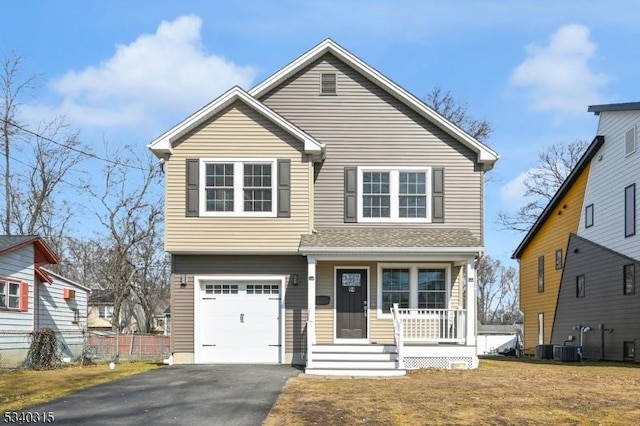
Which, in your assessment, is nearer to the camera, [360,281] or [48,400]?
[48,400]

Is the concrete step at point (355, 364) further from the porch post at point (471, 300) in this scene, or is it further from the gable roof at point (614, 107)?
the gable roof at point (614, 107)

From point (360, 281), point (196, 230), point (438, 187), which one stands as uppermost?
point (438, 187)

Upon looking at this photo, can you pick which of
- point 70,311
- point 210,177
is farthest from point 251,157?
point 70,311

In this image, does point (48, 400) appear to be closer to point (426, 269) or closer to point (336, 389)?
point (336, 389)

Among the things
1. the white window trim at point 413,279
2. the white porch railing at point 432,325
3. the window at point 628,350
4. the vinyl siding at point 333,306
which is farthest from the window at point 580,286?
the white porch railing at point 432,325

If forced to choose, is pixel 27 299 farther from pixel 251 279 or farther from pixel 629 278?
pixel 629 278

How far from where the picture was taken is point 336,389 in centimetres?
1349

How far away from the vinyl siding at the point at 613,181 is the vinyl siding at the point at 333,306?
752 centimetres

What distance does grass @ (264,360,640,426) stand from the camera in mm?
10305

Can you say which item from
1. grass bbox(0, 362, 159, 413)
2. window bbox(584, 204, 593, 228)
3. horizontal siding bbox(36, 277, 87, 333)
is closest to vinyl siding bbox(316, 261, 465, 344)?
grass bbox(0, 362, 159, 413)

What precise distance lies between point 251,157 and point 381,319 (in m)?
5.47

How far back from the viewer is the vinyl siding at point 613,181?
22469 millimetres

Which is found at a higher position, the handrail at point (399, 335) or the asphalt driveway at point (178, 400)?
the handrail at point (399, 335)

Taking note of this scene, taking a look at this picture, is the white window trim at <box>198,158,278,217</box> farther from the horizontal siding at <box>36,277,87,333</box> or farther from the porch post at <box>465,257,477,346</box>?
the horizontal siding at <box>36,277,87,333</box>
